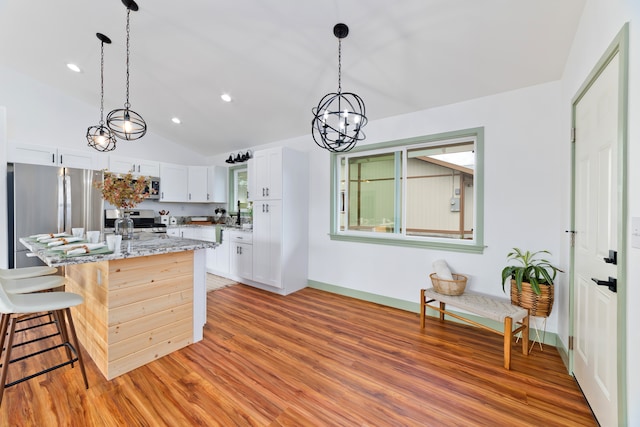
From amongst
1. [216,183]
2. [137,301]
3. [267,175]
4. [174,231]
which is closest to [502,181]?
[267,175]

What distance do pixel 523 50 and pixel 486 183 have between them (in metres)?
1.21

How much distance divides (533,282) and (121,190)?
3.75m

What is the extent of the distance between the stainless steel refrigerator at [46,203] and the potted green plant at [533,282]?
5486 millimetres

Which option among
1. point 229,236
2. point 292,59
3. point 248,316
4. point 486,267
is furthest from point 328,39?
point 229,236

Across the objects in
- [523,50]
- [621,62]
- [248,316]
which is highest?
[523,50]

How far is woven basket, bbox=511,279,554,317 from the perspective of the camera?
7.55ft

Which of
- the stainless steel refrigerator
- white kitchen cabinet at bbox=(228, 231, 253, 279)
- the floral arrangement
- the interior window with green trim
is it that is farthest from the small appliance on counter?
the interior window with green trim

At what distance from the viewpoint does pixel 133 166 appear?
15.6ft

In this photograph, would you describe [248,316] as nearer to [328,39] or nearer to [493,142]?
[328,39]

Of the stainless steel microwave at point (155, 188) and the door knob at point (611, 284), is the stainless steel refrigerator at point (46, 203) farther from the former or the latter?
the door knob at point (611, 284)

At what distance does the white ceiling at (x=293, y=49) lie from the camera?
2.05 metres

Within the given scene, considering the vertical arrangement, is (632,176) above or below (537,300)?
above

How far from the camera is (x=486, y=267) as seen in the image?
2834mm

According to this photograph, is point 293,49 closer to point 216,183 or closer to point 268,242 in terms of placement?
point 268,242
